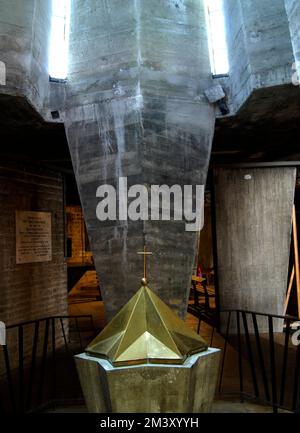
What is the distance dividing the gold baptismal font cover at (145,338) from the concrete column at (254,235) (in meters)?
4.20

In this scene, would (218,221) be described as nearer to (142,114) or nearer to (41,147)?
(142,114)

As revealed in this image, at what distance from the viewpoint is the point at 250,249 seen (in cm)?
645

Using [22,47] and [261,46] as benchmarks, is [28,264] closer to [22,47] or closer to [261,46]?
[22,47]

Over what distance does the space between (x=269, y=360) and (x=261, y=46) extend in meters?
4.31

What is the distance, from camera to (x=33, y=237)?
19.6 feet

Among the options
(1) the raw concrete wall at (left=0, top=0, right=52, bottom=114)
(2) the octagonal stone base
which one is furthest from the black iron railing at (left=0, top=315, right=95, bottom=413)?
(1) the raw concrete wall at (left=0, top=0, right=52, bottom=114)

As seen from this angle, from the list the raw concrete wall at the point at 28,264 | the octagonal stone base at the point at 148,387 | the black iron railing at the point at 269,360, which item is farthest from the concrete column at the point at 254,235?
the octagonal stone base at the point at 148,387

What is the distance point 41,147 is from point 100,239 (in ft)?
7.94

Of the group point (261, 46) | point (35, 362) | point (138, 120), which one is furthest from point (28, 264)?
point (261, 46)

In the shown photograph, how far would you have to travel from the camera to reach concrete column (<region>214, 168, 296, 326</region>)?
637cm

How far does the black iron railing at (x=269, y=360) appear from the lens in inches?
120

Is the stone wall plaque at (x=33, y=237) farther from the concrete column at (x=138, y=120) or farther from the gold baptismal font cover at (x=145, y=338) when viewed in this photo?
the gold baptismal font cover at (x=145, y=338)

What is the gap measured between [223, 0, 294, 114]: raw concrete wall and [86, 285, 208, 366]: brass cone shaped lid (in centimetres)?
324

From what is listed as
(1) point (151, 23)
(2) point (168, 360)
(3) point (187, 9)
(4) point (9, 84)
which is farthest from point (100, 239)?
(3) point (187, 9)
